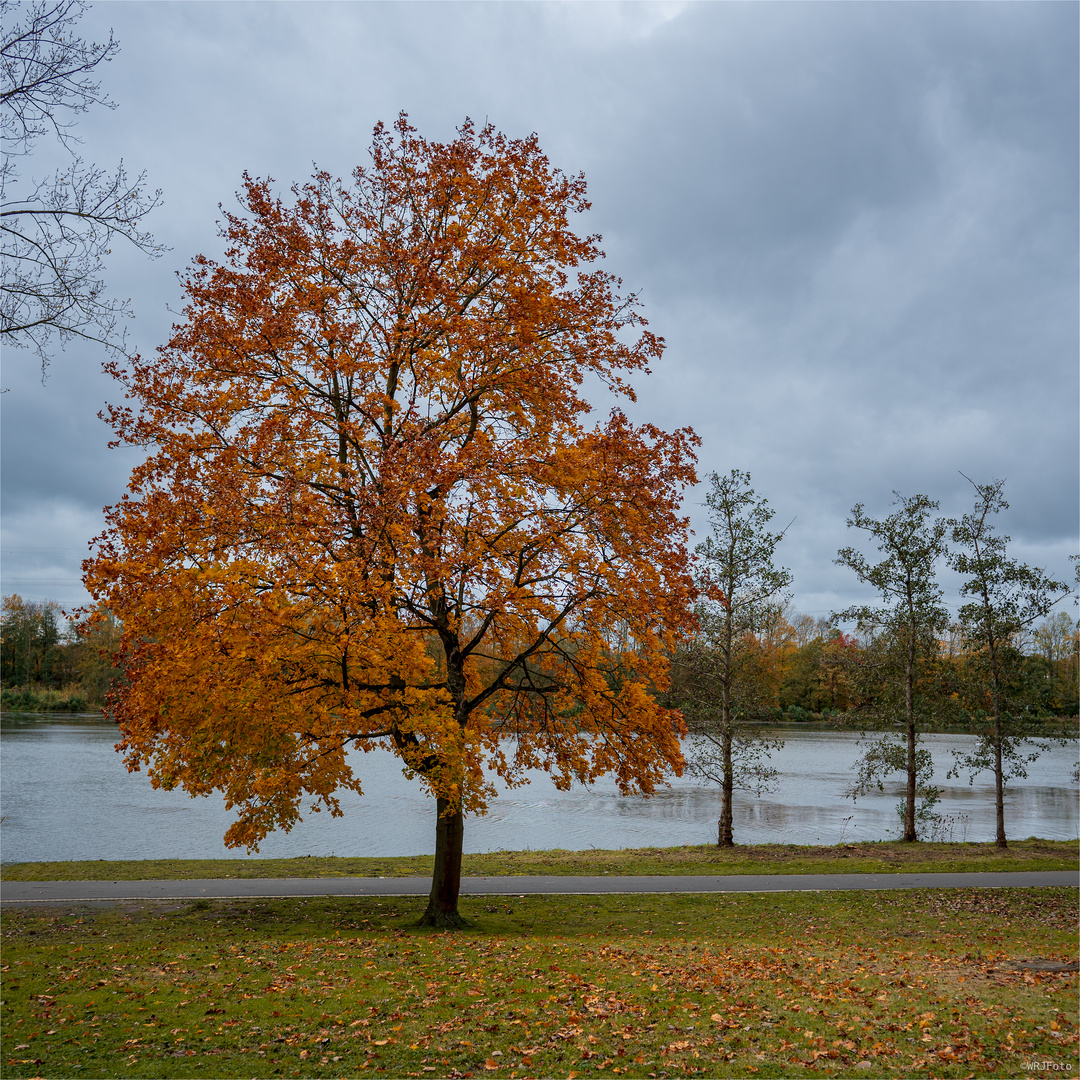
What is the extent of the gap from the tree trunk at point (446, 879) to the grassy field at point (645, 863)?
459cm

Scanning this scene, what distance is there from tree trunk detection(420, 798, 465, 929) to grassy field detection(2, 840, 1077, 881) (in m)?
4.59

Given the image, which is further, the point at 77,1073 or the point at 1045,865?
the point at 1045,865

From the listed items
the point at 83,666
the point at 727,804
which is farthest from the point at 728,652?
the point at 83,666

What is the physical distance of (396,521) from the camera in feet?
32.8

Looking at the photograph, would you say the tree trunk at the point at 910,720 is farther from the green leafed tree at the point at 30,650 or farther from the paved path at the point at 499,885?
the green leafed tree at the point at 30,650

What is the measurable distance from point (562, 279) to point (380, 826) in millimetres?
20592

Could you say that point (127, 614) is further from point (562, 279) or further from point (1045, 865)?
point (1045, 865)

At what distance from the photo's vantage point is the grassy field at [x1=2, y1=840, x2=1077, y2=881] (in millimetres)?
16812

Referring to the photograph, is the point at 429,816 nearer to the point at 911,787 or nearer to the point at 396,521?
the point at 911,787

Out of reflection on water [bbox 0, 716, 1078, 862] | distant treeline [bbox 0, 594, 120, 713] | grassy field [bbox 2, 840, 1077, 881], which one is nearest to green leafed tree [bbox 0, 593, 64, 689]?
distant treeline [bbox 0, 594, 120, 713]

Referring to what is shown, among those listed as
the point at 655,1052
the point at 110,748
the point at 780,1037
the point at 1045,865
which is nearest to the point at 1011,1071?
the point at 780,1037

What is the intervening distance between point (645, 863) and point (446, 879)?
757cm

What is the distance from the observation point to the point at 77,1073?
6.17 m

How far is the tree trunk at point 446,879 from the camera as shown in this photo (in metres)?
12.6
